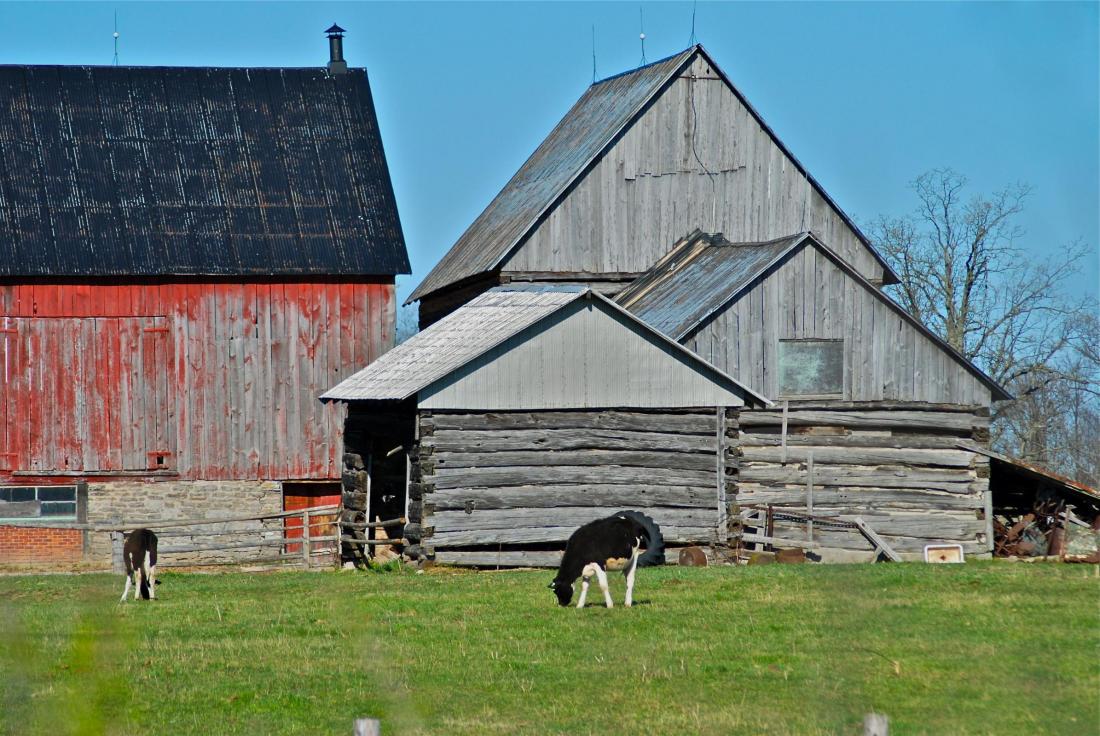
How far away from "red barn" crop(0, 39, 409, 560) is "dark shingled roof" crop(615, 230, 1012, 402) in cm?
539

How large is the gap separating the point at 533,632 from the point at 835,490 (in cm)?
1429

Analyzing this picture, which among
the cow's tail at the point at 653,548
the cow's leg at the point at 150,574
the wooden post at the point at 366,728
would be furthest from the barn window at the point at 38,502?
the wooden post at the point at 366,728

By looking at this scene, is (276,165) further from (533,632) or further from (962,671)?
(962,671)

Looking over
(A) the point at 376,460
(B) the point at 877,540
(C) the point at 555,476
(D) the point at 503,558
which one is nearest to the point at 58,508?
(A) the point at 376,460

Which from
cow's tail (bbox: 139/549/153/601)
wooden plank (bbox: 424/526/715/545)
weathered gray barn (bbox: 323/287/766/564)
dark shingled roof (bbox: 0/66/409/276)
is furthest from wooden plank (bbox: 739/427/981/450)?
cow's tail (bbox: 139/549/153/601)

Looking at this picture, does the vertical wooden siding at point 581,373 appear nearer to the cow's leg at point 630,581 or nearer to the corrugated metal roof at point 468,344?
the corrugated metal roof at point 468,344

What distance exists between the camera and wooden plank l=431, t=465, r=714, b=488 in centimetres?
2316

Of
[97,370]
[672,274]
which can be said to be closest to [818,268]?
Result: [672,274]

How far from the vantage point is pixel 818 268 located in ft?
89.8

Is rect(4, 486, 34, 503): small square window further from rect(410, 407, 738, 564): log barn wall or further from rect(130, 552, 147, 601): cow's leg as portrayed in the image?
rect(130, 552, 147, 601): cow's leg

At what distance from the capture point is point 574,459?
78.0ft

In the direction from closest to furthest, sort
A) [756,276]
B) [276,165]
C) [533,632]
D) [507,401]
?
[533,632] < [507,401] < [756,276] < [276,165]

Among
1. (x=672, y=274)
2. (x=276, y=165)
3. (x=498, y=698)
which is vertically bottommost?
(x=498, y=698)

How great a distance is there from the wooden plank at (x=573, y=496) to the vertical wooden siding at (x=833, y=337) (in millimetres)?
3376
